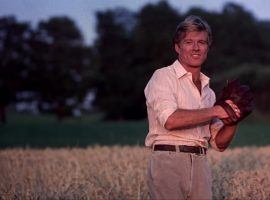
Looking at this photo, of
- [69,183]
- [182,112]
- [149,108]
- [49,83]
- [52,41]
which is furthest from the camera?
[52,41]

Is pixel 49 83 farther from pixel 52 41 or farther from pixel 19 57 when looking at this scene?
pixel 52 41

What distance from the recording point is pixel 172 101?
15.9 ft

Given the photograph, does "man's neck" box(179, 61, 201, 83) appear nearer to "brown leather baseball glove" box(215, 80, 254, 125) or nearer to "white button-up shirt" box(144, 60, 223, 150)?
"white button-up shirt" box(144, 60, 223, 150)

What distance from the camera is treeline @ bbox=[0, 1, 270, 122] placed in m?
59.7

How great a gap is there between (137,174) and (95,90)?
193 feet

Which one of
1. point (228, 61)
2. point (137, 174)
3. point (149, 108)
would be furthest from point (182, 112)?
point (228, 61)

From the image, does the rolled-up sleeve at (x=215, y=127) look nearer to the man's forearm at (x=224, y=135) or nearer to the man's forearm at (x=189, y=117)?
the man's forearm at (x=224, y=135)

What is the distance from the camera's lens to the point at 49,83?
5947 centimetres

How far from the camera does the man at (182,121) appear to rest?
189 inches

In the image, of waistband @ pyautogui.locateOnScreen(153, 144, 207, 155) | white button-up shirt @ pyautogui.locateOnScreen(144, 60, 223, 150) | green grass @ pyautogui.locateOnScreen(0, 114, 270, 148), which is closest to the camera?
white button-up shirt @ pyautogui.locateOnScreen(144, 60, 223, 150)

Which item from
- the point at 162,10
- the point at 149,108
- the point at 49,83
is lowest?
the point at 149,108

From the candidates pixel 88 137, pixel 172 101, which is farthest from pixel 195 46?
pixel 88 137

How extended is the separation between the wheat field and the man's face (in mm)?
3052

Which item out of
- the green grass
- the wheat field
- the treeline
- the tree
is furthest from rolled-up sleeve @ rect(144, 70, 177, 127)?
the tree
